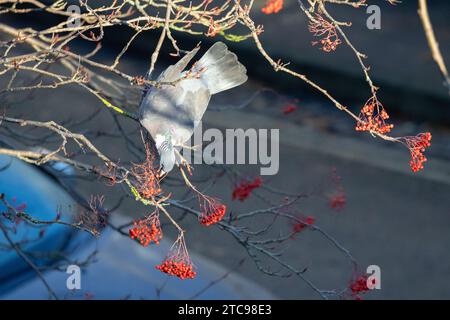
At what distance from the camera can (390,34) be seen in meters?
11.4

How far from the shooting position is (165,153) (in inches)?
135

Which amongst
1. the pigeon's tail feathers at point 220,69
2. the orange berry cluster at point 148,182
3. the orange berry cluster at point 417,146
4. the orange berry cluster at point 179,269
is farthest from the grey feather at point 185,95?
the orange berry cluster at point 417,146

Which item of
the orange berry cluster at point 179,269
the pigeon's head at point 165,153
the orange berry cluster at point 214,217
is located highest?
the pigeon's head at point 165,153

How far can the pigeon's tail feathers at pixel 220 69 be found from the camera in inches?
147

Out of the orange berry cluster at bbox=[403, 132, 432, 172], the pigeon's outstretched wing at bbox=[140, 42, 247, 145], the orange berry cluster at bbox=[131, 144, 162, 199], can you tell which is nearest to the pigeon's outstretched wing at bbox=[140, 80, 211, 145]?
the pigeon's outstretched wing at bbox=[140, 42, 247, 145]

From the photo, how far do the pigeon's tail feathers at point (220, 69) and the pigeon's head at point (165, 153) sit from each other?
0.36 m

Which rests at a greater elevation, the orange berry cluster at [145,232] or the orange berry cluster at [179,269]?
the orange berry cluster at [145,232]

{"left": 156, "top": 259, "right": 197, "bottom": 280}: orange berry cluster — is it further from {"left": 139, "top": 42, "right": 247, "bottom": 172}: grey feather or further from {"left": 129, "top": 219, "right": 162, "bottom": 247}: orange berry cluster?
{"left": 139, "top": 42, "right": 247, "bottom": 172}: grey feather

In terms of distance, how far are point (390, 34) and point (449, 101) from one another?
74.9 inches

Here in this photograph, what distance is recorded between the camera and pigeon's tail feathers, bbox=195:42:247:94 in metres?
3.73

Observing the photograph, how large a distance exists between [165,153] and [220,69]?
520 mm

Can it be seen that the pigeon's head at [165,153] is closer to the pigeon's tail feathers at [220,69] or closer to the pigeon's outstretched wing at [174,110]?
the pigeon's outstretched wing at [174,110]
